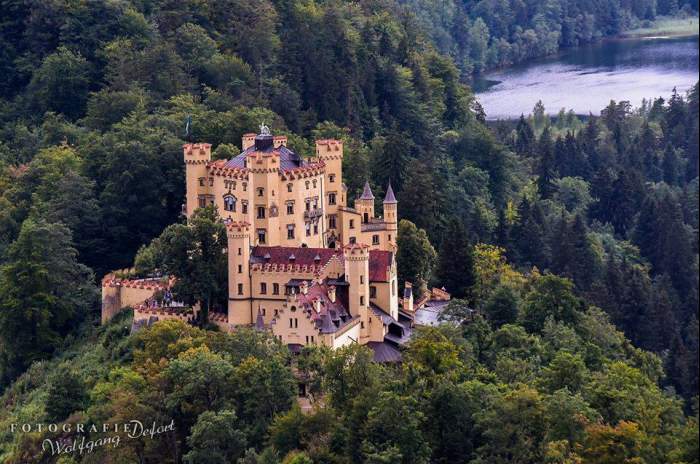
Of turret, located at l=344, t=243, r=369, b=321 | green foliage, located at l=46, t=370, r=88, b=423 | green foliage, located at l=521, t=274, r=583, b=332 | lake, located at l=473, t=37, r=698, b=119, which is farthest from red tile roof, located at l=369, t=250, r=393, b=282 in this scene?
lake, located at l=473, t=37, r=698, b=119

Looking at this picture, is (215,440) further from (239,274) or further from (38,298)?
(38,298)

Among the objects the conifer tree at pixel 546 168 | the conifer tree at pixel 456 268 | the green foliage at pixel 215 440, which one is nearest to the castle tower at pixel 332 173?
the conifer tree at pixel 456 268

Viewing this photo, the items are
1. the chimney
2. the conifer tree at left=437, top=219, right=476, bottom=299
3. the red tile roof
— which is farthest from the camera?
the conifer tree at left=437, top=219, right=476, bottom=299

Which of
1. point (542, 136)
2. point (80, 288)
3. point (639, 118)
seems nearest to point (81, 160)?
point (80, 288)

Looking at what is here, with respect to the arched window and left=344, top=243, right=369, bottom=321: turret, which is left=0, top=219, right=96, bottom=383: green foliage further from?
left=344, top=243, right=369, bottom=321: turret

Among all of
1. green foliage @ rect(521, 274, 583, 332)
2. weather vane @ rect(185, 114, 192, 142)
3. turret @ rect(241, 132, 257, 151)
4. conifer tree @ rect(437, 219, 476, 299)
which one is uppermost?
turret @ rect(241, 132, 257, 151)

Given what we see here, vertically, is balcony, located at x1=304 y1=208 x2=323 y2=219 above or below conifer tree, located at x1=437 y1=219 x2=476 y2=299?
above

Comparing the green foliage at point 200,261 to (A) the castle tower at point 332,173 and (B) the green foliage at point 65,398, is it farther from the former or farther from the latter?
(A) the castle tower at point 332,173
